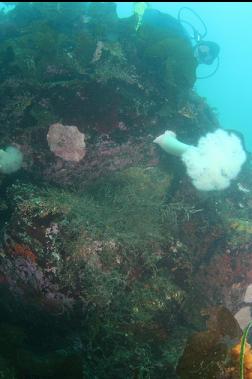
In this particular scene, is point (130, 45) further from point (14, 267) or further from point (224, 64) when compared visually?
point (224, 64)

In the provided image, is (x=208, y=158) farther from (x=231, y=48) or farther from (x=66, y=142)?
(x=231, y=48)

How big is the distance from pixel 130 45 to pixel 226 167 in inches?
173

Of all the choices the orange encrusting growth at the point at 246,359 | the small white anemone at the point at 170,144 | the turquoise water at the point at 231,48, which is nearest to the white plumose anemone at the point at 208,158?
the small white anemone at the point at 170,144

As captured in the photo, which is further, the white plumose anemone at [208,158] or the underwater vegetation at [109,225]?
the white plumose anemone at [208,158]

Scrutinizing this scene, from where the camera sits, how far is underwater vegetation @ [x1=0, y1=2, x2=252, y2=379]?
3.78 m

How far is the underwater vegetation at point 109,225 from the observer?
378 cm

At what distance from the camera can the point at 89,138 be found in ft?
19.9

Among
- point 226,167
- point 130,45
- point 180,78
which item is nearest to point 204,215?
point 226,167

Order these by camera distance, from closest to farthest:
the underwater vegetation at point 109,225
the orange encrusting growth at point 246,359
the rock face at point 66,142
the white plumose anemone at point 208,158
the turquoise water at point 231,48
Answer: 1. the orange encrusting growth at point 246,359
2. the underwater vegetation at point 109,225
3. the rock face at point 66,142
4. the white plumose anemone at point 208,158
5. the turquoise water at point 231,48

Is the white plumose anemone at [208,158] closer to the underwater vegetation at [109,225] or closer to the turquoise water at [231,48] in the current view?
the underwater vegetation at [109,225]

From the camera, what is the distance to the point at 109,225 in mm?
4789

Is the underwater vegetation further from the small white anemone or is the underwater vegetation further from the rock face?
the small white anemone

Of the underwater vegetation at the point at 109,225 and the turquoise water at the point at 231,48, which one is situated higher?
the turquoise water at the point at 231,48

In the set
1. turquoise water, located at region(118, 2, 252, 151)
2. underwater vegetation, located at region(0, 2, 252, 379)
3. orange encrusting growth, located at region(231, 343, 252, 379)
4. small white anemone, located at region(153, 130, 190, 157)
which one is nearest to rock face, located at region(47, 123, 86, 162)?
underwater vegetation, located at region(0, 2, 252, 379)
